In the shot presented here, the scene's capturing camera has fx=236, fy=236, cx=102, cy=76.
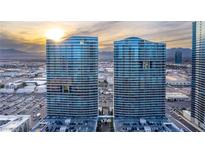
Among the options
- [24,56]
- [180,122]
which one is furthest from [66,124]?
[180,122]

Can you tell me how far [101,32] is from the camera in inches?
174

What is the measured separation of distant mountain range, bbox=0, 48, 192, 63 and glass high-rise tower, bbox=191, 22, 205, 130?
14cm

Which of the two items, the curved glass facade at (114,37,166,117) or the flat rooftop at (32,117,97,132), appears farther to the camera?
the curved glass facade at (114,37,166,117)

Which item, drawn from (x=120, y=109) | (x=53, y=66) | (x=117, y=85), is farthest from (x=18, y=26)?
(x=120, y=109)

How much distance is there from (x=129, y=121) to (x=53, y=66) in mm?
1869

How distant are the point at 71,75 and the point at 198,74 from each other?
2.45m

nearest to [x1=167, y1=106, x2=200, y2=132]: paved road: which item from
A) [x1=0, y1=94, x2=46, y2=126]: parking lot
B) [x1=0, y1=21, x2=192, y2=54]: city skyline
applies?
[x1=0, y1=21, x2=192, y2=54]: city skyline

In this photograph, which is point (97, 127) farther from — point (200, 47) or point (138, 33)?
point (200, 47)

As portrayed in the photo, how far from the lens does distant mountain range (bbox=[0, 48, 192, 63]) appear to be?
4473 millimetres

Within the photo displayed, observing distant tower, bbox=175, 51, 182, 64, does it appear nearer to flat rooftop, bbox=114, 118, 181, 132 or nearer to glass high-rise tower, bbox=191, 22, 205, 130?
glass high-rise tower, bbox=191, 22, 205, 130

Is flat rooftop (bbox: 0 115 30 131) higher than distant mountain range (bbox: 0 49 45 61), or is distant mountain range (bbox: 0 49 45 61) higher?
distant mountain range (bbox: 0 49 45 61)

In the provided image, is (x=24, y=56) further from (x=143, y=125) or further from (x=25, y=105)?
(x=143, y=125)

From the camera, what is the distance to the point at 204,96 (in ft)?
14.2
